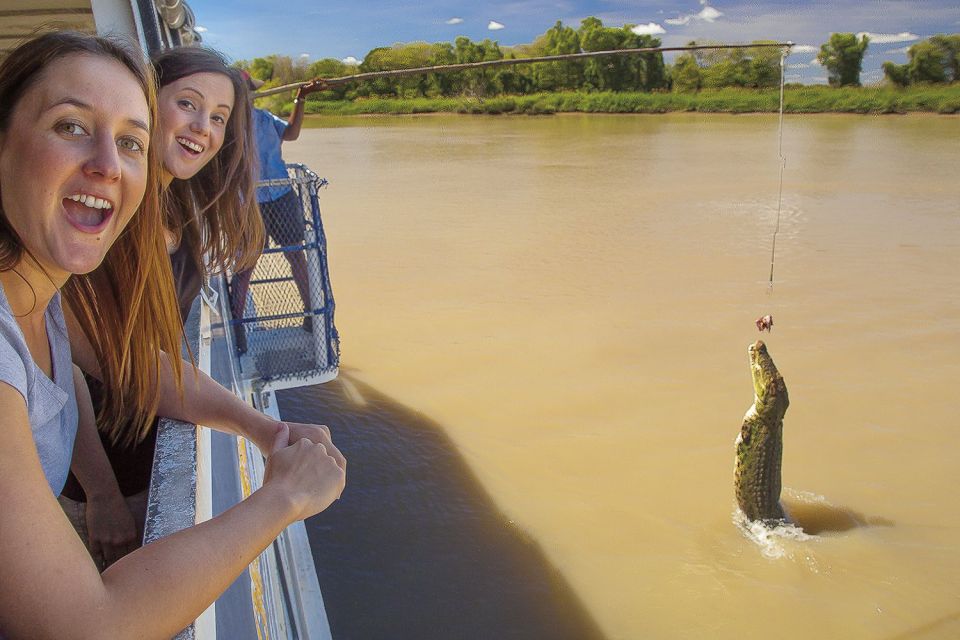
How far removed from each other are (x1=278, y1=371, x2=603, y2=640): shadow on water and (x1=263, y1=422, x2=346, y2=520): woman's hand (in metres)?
1.95

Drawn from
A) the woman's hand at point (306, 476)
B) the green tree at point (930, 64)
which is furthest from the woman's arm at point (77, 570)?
the green tree at point (930, 64)

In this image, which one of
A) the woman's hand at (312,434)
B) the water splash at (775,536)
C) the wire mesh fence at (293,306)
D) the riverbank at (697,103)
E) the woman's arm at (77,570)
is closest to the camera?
the woman's arm at (77,570)

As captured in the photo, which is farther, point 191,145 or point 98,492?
→ point 191,145

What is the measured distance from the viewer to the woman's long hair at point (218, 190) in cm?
205

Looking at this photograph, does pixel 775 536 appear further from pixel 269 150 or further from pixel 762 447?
Result: pixel 269 150

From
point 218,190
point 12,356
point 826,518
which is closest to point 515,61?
point 218,190

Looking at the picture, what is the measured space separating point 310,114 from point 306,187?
34644mm

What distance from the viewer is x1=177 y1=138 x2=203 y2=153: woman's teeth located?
6.62 ft

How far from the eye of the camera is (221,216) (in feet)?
7.07

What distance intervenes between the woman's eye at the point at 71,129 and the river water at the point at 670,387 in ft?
7.71

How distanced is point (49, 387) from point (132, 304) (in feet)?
0.83

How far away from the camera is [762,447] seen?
324 cm

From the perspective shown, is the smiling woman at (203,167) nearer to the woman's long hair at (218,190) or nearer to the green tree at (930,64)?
the woman's long hair at (218,190)

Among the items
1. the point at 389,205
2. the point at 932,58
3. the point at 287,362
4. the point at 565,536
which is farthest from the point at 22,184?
the point at 932,58
